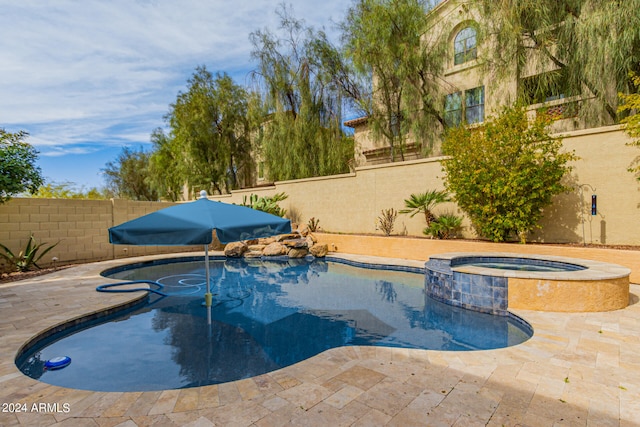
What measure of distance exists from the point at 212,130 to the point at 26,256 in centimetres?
1510

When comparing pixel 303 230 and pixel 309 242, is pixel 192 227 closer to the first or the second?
pixel 309 242

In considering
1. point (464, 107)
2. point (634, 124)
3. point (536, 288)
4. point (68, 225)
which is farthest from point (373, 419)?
point (464, 107)

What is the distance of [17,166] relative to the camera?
27.6 feet

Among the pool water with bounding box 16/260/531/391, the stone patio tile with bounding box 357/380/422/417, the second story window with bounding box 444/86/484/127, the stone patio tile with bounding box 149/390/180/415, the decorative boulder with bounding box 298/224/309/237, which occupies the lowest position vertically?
the pool water with bounding box 16/260/531/391

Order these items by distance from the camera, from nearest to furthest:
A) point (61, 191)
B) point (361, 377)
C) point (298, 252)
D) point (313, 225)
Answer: point (361, 377)
point (298, 252)
point (313, 225)
point (61, 191)

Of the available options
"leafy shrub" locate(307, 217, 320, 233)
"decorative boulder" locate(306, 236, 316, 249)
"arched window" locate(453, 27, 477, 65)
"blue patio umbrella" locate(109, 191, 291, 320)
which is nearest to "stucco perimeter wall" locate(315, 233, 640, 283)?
"decorative boulder" locate(306, 236, 316, 249)

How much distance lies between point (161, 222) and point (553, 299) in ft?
22.1

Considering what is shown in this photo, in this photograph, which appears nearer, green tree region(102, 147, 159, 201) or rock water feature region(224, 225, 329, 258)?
rock water feature region(224, 225, 329, 258)

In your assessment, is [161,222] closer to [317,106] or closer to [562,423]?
[562,423]

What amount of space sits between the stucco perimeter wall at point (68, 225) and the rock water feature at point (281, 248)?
4.13 m

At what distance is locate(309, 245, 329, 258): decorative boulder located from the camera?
42.6 feet

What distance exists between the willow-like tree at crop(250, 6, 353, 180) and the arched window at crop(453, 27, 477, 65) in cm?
604

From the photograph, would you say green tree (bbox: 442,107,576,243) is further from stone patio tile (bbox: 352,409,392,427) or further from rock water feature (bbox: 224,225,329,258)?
stone patio tile (bbox: 352,409,392,427)

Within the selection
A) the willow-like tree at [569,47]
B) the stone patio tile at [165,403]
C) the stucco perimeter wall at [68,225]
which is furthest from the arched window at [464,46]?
the stone patio tile at [165,403]
